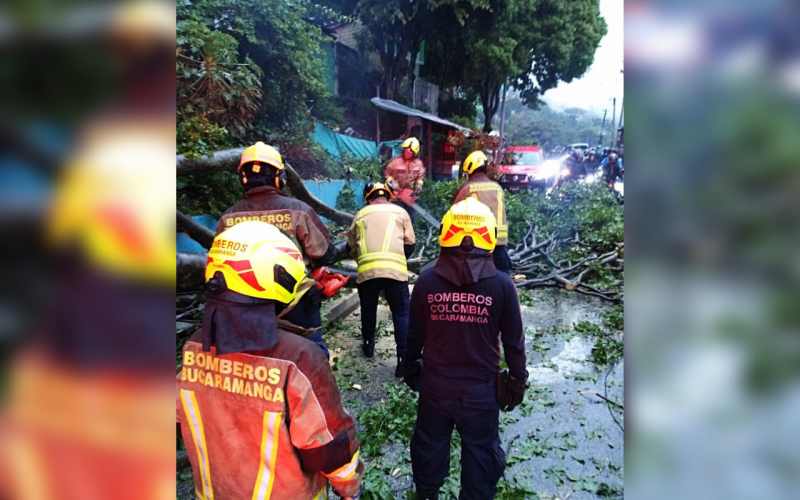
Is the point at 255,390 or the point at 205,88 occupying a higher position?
the point at 205,88

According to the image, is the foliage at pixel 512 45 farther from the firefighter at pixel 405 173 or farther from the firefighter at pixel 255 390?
the firefighter at pixel 255 390

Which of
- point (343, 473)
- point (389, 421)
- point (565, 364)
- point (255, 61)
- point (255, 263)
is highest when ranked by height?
point (255, 61)

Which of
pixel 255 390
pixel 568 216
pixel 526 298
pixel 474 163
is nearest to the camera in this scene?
pixel 255 390

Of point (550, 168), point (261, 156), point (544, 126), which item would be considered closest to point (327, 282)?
point (261, 156)

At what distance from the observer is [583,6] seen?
15.2 metres

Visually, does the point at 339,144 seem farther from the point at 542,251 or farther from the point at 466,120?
the point at 466,120

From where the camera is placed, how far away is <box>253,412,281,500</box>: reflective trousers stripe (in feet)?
5.19

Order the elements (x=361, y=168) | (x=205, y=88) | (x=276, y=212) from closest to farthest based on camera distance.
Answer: (x=276, y=212) < (x=205, y=88) < (x=361, y=168)

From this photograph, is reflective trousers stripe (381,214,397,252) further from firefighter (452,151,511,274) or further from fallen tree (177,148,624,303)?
firefighter (452,151,511,274)

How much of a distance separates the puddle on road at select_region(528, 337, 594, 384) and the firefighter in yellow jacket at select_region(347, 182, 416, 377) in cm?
140

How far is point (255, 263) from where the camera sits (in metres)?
1.61

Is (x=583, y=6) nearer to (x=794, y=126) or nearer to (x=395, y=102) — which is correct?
(x=395, y=102)

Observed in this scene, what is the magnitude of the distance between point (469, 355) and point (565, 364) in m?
2.84

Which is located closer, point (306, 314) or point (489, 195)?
point (306, 314)
